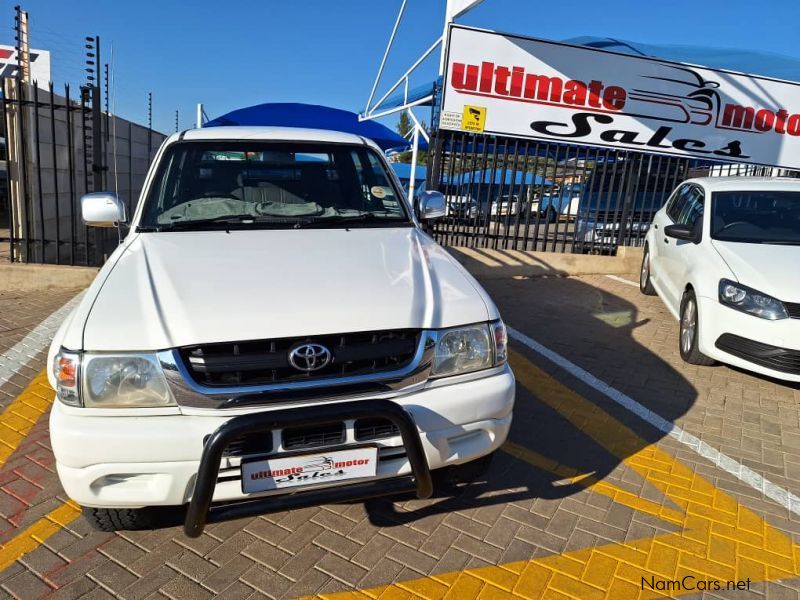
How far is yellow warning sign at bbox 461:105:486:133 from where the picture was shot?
8570 mm

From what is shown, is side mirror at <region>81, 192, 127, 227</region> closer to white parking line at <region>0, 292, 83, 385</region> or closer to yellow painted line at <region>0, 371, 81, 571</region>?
yellow painted line at <region>0, 371, 81, 571</region>

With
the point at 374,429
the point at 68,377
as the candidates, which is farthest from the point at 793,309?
the point at 68,377

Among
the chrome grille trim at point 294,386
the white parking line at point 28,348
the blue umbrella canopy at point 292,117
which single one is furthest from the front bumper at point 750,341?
the blue umbrella canopy at point 292,117

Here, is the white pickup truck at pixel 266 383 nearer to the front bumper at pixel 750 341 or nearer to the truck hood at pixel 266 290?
the truck hood at pixel 266 290

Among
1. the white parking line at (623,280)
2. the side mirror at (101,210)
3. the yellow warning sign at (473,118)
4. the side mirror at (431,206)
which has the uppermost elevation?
the yellow warning sign at (473,118)

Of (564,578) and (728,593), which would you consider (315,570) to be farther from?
(728,593)

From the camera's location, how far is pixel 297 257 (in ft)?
9.02

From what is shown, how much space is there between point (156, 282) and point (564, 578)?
215 centimetres

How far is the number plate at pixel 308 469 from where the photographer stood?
2084 mm

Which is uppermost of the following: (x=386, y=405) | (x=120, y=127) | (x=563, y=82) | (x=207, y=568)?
(x=563, y=82)

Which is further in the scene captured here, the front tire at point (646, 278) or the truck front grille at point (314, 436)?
the front tire at point (646, 278)

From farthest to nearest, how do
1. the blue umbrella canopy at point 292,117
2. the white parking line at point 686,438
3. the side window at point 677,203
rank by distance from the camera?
the blue umbrella canopy at point 292,117 < the side window at point 677,203 < the white parking line at point 686,438

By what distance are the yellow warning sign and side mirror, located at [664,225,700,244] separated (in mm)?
3988

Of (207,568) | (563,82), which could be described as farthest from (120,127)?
(207,568)
